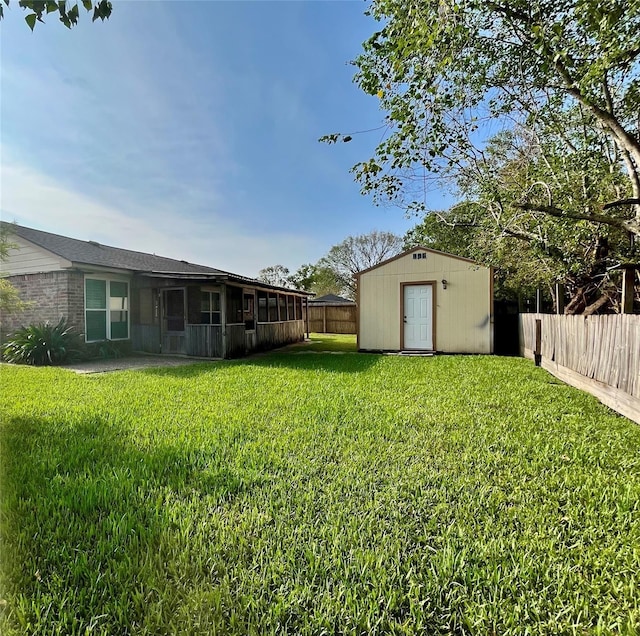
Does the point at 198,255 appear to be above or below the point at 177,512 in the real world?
above

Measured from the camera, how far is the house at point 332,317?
893 inches

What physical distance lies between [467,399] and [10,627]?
517 centimetres

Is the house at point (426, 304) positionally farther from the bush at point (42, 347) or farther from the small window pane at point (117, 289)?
the bush at point (42, 347)

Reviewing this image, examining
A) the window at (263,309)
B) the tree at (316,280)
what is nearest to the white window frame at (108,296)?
the window at (263,309)

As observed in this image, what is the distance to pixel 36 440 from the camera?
3439 mm

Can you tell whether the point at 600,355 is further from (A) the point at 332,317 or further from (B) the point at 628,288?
(A) the point at 332,317

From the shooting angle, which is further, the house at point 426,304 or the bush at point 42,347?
the house at point 426,304

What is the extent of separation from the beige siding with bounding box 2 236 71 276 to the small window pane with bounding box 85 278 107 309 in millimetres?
858

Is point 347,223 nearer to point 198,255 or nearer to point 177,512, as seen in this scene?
point 198,255

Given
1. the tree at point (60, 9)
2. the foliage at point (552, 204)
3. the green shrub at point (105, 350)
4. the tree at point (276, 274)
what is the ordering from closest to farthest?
the tree at point (60, 9) < the foliage at point (552, 204) < the green shrub at point (105, 350) < the tree at point (276, 274)

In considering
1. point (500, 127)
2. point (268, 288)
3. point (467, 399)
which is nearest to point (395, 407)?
point (467, 399)

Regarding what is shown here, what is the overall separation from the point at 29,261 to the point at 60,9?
35.0 ft

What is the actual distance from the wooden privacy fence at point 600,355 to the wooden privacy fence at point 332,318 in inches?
593

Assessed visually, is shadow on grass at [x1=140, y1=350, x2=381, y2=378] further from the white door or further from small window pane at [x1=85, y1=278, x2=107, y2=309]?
small window pane at [x1=85, y1=278, x2=107, y2=309]
